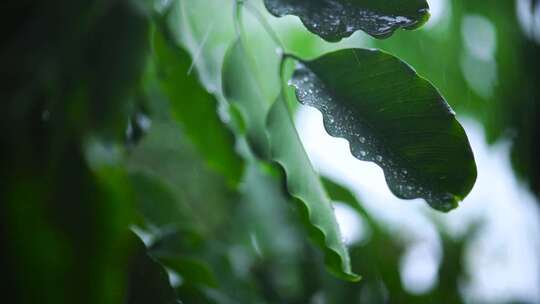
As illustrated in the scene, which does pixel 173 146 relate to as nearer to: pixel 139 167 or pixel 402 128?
pixel 139 167

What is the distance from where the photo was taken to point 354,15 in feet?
1.40

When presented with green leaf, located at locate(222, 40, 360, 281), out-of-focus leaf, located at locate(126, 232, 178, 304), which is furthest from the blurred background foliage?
green leaf, located at locate(222, 40, 360, 281)

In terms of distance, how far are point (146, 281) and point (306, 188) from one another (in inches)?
6.8

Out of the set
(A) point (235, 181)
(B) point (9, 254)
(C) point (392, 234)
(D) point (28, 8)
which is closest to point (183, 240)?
(A) point (235, 181)

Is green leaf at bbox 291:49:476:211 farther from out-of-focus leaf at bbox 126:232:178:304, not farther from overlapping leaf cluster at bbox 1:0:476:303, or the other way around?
out-of-focus leaf at bbox 126:232:178:304

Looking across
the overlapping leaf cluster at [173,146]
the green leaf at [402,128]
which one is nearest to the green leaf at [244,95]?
the overlapping leaf cluster at [173,146]

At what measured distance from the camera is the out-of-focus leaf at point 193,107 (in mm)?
642

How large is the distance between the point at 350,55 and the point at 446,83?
516 millimetres

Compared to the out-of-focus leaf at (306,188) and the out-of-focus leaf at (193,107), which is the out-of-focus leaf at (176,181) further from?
the out-of-focus leaf at (306,188)

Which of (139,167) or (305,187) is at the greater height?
(305,187)

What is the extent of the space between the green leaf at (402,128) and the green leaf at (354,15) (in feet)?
0.10

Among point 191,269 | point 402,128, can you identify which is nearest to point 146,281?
point 191,269

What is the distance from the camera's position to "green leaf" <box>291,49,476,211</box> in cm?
44

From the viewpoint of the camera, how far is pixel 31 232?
2.03 ft
